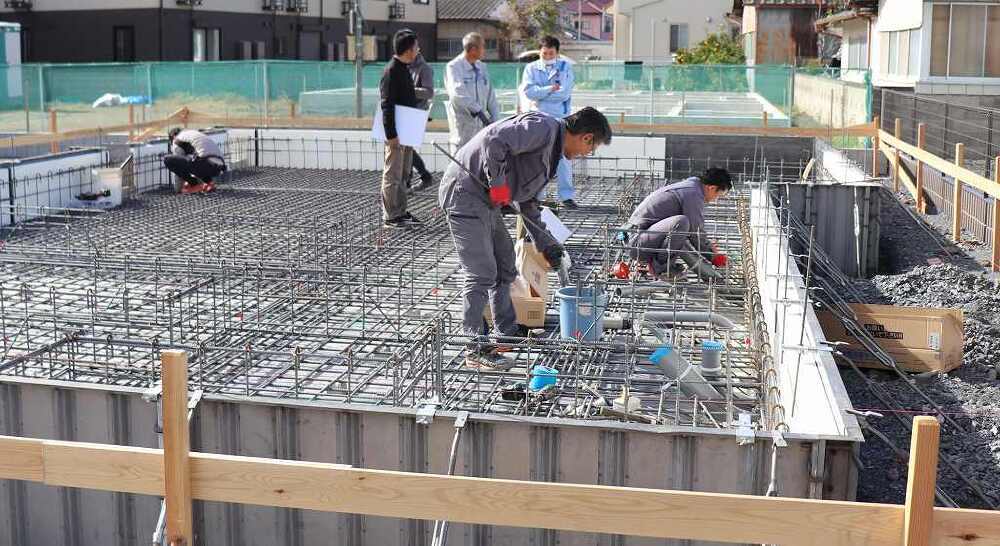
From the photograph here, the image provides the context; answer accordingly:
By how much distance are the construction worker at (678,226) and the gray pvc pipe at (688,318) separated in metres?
0.75

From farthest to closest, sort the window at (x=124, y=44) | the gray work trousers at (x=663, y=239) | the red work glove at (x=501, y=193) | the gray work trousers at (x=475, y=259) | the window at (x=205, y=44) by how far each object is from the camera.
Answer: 1. the window at (x=205, y=44)
2. the window at (x=124, y=44)
3. the gray work trousers at (x=663, y=239)
4. the gray work trousers at (x=475, y=259)
5. the red work glove at (x=501, y=193)

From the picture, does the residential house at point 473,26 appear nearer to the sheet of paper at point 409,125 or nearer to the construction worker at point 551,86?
the construction worker at point 551,86

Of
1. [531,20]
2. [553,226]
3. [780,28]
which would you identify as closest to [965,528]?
[553,226]

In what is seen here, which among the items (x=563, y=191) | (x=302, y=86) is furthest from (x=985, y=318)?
(x=302, y=86)

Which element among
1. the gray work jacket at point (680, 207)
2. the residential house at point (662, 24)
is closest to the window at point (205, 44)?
the residential house at point (662, 24)

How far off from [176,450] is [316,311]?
12.5ft

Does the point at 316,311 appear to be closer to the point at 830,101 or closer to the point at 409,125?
the point at 409,125

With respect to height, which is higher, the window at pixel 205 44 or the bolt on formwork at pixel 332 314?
the window at pixel 205 44

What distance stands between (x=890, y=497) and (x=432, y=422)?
6.48 ft

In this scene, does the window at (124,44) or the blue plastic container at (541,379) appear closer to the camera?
the blue plastic container at (541,379)

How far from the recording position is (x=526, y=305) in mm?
6484

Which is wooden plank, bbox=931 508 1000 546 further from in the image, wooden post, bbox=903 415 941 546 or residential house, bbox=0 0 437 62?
residential house, bbox=0 0 437 62

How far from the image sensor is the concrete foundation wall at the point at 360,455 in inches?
157

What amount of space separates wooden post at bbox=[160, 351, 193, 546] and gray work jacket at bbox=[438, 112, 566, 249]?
8.73ft
